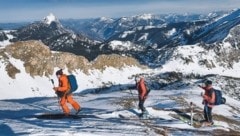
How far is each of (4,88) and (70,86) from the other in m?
111

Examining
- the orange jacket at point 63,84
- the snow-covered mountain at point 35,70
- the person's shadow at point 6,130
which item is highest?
the orange jacket at point 63,84

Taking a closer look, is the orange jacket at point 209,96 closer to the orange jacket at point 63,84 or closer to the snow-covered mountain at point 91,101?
the snow-covered mountain at point 91,101

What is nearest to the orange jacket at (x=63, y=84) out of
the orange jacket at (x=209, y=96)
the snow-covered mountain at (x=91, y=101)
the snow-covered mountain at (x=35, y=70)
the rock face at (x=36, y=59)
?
the snow-covered mountain at (x=91, y=101)

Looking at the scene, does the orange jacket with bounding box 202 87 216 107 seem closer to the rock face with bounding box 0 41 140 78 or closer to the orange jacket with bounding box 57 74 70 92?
the orange jacket with bounding box 57 74 70 92

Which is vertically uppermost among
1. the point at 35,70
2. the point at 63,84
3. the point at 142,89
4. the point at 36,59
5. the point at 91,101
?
the point at 63,84

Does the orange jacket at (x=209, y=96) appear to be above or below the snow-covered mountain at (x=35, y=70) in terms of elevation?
above

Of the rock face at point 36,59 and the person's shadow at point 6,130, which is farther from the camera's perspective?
the rock face at point 36,59

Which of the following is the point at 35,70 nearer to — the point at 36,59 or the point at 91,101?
the point at 36,59

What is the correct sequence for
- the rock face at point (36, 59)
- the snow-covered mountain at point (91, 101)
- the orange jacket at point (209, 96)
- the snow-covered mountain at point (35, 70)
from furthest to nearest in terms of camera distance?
the rock face at point (36, 59)
the snow-covered mountain at point (35, 70)
the orange jacket at point (209, 96)
the snow-covered mountain at point (91, 101)

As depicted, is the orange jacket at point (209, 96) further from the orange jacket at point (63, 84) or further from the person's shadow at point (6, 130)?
the person's shadow at point (6, 130)

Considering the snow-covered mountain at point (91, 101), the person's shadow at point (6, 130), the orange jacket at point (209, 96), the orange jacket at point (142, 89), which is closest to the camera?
the person's shadow at point (6, 130)

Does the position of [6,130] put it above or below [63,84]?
below

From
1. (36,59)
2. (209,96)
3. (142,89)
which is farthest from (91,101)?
(36,59)

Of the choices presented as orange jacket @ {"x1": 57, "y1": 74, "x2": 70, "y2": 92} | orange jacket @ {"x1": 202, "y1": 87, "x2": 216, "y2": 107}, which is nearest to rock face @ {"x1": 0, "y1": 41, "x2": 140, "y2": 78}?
orange jacket @ {"x1": 57, "y1": 74, "x2": 70, "y2": 92}
